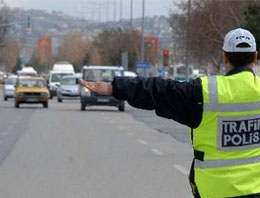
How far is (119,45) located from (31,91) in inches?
2270

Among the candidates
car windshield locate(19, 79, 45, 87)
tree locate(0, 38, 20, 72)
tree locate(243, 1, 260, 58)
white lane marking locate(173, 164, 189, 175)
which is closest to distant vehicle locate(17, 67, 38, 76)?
car windshield locate(19, 79, 45, 87)

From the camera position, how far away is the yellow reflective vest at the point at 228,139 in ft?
17.1

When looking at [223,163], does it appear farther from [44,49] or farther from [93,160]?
[44,49]

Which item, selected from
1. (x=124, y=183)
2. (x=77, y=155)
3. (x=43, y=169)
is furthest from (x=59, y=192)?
(x=77, y=155)

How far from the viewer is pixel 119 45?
10225 cm

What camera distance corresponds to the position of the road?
43.0 ft

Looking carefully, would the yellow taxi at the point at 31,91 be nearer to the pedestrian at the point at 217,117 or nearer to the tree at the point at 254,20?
the tree at the point at 254,20

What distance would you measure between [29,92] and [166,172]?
2990 centimetres

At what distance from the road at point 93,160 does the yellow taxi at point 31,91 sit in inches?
528

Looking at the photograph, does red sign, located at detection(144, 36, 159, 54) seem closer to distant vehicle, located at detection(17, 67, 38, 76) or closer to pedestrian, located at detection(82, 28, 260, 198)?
distant vehicle, located at detection(17, 67, 38, 76)

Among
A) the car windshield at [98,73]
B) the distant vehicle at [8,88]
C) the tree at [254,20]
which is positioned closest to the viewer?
the tree at [254,20]

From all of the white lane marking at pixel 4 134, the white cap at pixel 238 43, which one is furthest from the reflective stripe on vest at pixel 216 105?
the white lane marking at pixel 4 134

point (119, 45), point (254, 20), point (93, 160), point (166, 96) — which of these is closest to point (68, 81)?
point (254, 20)

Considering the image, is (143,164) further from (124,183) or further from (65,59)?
(65,59)
